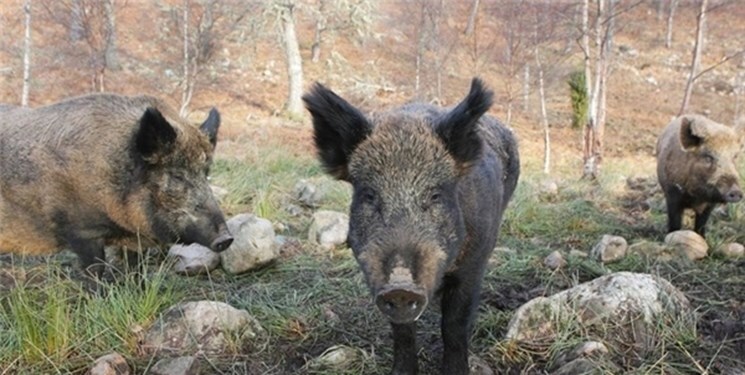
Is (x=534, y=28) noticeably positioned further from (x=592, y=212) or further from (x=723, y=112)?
(x=723, y=112)

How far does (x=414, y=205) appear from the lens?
2.69m

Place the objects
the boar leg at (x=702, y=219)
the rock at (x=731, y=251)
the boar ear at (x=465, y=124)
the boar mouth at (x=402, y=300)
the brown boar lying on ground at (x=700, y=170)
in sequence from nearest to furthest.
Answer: the boar mouth at (x=402, y=300), the boar ear at (x=465, y=124), the rock at (x=731, y=251), the brown boar lying on ground at (x=700, y=170), the boar leg at (x=702, y=219)

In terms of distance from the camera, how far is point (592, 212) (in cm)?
830

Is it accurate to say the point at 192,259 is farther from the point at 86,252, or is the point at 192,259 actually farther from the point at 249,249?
the point at 86,252

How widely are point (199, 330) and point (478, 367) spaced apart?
65.9 inches

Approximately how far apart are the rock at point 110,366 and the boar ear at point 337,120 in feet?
5.58

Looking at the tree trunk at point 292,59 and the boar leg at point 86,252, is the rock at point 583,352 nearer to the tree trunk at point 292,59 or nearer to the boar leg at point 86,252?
the boar leg at point 86,252

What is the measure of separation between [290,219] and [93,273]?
311cm

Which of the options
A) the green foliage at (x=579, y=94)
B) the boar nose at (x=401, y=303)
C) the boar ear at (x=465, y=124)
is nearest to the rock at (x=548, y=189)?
the boar ear at (x=465, y=124)

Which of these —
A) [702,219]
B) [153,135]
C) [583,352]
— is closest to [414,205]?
[583,352]

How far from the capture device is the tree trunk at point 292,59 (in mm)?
20609

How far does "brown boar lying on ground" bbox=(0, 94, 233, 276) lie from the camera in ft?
14.9

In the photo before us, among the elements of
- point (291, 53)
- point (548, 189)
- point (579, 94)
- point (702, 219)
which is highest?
point (291, 53)

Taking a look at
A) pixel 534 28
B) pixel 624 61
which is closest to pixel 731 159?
pixel 534 28
